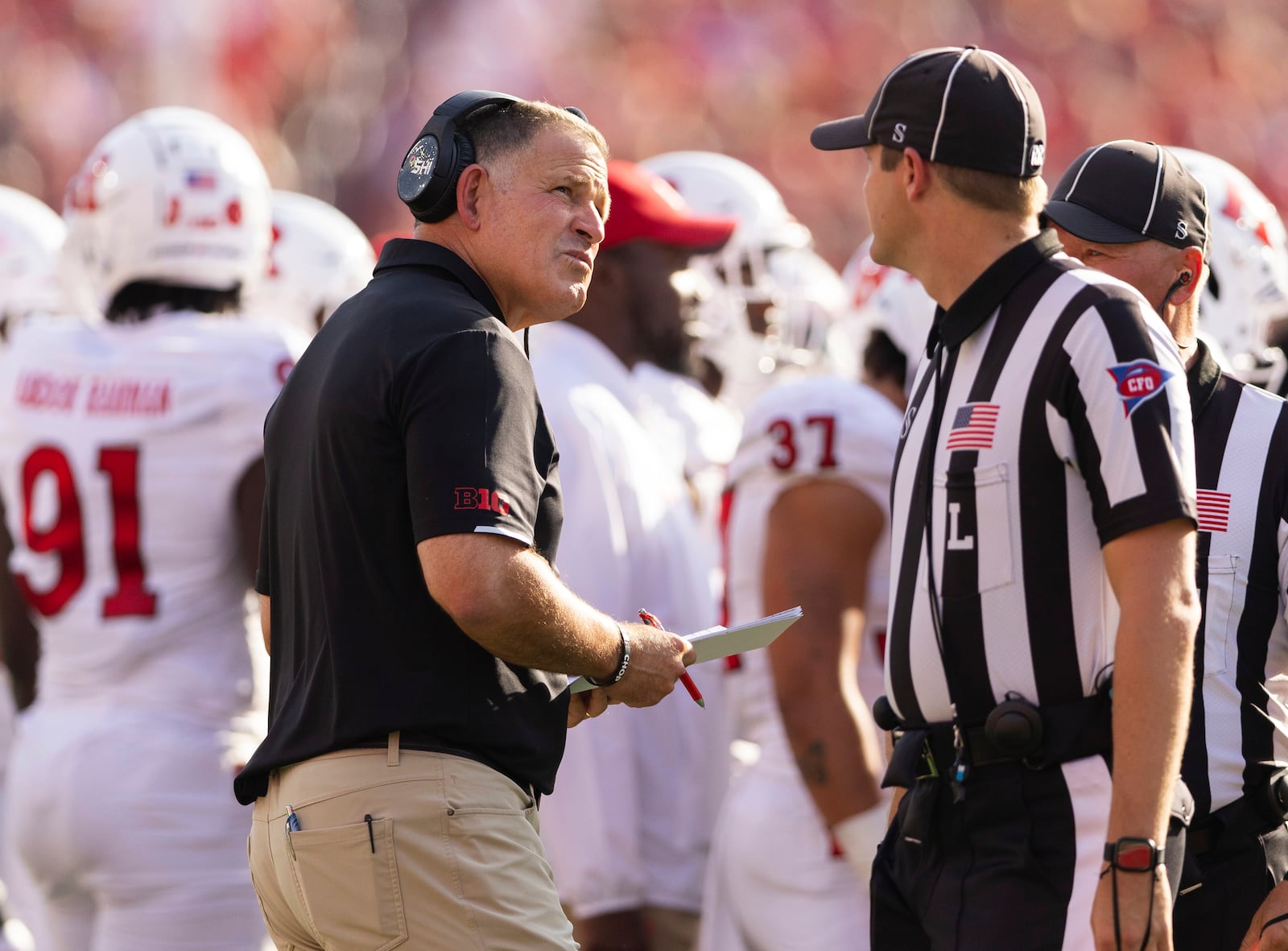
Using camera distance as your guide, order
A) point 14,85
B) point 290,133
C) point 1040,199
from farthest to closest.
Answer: point 290,133
point 14,85
point 1040,199

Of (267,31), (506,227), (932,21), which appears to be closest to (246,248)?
(506,227)

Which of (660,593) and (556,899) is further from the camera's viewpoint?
(660,593)

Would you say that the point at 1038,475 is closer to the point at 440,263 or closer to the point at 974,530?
the point at 974,530

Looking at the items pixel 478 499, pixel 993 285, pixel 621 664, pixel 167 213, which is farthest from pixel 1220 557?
pixel 167 213

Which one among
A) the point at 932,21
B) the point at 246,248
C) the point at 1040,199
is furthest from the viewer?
the point at 932,21

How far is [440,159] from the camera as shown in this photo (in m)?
2.70

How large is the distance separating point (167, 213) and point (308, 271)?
2.48 m

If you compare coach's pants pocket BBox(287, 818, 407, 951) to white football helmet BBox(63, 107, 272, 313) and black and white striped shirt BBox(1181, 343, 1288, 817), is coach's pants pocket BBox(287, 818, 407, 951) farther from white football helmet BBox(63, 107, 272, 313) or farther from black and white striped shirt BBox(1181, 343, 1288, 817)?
white football helmet BBox(63, 107, 272, 313)

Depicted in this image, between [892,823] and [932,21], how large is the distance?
21.3 m

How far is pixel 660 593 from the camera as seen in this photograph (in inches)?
170

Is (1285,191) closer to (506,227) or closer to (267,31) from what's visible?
(267,31)

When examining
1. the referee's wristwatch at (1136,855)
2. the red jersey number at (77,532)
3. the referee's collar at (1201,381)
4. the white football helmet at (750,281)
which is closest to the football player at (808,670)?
the referee's collar at (1201,381)

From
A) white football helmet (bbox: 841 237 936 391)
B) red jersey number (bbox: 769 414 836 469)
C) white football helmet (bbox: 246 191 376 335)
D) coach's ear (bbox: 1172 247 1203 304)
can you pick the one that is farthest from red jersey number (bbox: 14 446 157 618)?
white football helmet (bbox: 246 191 376 335)

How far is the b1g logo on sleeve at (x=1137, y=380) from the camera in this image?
2.50m
